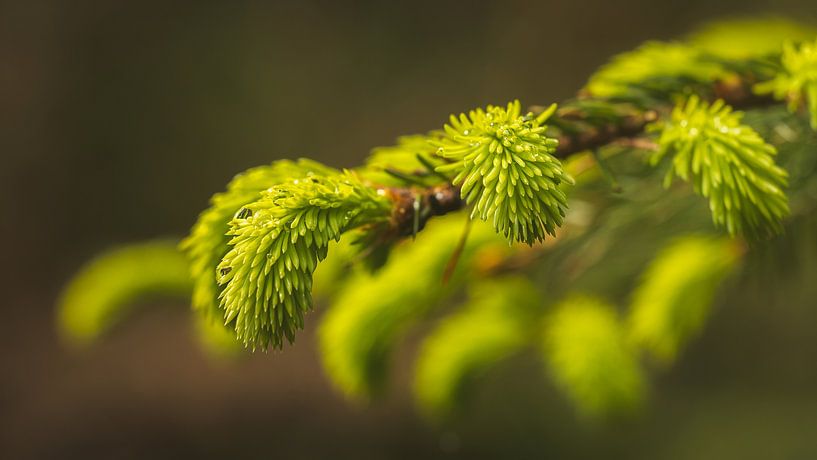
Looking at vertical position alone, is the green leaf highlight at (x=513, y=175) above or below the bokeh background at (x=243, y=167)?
below

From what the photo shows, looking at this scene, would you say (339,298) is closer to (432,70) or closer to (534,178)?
(534,178)

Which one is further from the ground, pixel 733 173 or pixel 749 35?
pixel 749 35

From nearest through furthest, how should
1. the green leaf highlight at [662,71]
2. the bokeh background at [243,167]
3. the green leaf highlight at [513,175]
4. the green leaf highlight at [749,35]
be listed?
the green leaf highlight at [513,175], the green leaf highlight at [662,71], the green leaf highlight at [749,35], the bokeh background at [243,167]

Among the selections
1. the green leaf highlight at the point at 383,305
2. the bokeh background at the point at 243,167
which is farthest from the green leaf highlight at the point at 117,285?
the bokeh background at the point at 243,167

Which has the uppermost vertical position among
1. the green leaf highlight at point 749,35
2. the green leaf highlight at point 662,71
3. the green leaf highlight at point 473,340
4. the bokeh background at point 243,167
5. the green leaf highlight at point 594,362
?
the bokeh background at point 243,167

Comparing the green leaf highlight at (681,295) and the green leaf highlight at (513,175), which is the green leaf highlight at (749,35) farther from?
the green leaf highlight at (513,175)

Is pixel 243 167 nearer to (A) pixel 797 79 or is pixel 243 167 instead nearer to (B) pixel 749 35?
(B) pixel 749 35

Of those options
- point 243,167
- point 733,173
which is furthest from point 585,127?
point 243,167
